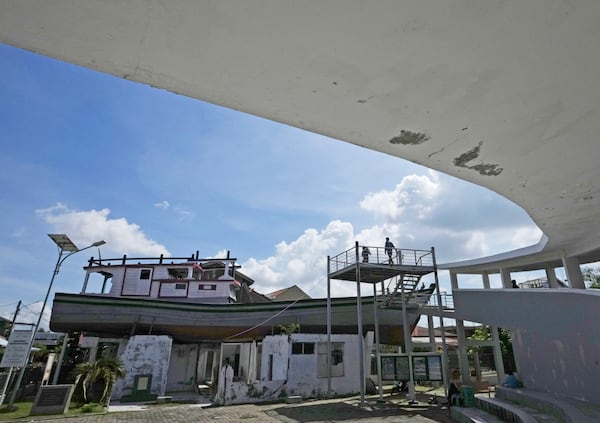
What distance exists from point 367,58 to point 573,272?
1408 cm

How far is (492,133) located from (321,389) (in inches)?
584

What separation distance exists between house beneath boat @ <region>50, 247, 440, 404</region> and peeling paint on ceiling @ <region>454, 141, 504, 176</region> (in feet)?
35.3

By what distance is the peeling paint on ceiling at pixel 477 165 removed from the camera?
3062mm

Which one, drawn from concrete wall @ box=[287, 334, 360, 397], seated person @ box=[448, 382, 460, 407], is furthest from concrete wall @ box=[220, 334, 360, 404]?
seated person @ box=[448, 382, 460, 407]

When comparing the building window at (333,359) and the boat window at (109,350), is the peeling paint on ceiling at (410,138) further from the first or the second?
the boat window at (109,350)

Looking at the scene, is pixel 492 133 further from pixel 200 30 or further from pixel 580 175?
pixel 200 30

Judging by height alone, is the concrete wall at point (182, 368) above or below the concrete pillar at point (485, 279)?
below

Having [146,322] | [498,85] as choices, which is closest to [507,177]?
[498,85]

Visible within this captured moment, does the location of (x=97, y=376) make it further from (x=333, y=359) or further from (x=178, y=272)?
(x=178, y=272)

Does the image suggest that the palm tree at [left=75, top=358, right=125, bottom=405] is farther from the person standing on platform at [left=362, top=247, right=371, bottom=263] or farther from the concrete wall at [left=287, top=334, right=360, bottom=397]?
the person standing on platform at [left=362, top=247, right=371, bottom=263]

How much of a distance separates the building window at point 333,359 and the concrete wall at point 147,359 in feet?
22.1

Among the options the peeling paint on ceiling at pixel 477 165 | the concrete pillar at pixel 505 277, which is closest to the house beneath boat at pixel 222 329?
the concrete pillar at pixel 505 277

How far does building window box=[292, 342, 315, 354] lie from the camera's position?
15867mm

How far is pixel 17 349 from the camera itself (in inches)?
455
